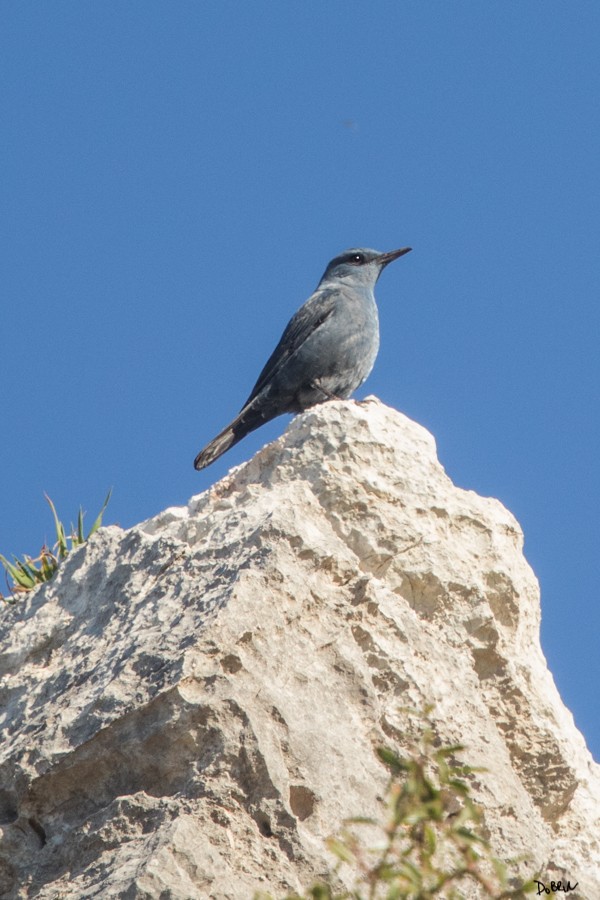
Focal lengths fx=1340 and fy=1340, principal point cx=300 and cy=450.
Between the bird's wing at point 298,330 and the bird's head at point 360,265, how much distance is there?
1.90ft

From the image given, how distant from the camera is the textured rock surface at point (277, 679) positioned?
15.7ft

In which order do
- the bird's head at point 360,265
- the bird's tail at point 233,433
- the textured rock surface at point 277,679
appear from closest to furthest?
the textured rock surface at point 277,679, the bird's tail at point 233,433, the bird's head at point 360,265

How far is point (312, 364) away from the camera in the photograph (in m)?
9.56

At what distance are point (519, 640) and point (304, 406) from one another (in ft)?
13.2

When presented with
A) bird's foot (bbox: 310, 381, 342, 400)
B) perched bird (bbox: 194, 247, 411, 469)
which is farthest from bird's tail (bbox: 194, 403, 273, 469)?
bird's foot (bbox: 310, 381, 342, 400)

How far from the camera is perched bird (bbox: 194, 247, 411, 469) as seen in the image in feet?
31.5

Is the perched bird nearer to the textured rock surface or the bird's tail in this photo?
the bird's tail

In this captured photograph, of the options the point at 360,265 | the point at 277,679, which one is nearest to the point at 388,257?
the point at 360,265

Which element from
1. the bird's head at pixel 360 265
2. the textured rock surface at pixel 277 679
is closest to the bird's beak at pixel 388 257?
the bird's head at pixel 360 265

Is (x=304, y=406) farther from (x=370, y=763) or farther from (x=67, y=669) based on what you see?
(x=370, y=763)

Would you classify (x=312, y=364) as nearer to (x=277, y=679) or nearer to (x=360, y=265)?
(x=360, y=265)

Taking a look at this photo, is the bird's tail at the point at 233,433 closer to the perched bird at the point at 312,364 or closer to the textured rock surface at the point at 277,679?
the perched bird at the point at 312,364

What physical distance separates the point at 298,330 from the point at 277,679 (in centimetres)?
520

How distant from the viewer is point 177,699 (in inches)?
193
